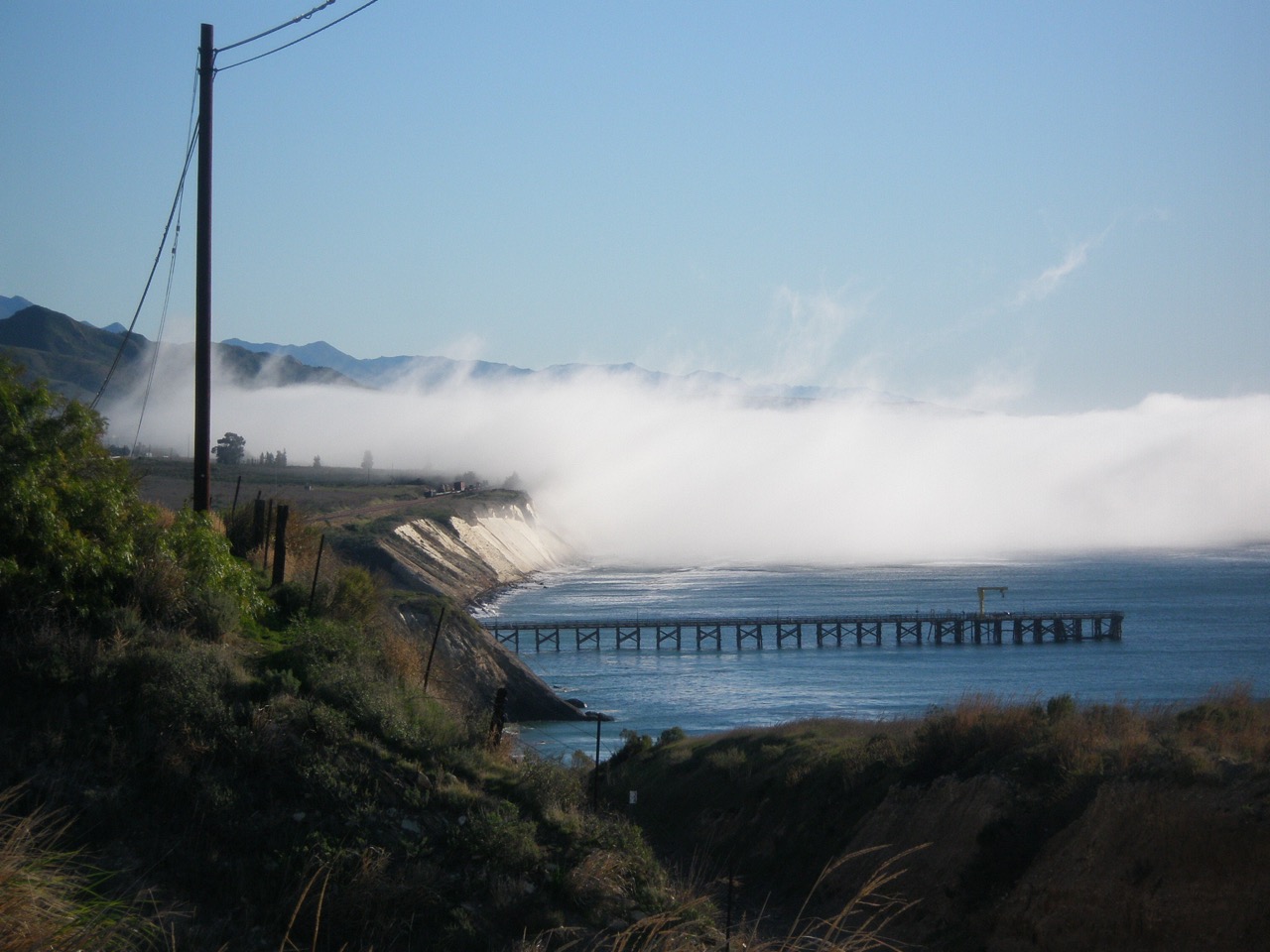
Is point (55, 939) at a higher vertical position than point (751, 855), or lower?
higher

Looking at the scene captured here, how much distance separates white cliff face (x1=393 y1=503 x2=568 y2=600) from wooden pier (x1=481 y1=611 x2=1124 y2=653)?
46.4ft

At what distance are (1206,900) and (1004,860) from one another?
382 cm

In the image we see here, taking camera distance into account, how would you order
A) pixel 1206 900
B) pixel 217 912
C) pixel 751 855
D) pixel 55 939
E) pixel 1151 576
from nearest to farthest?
1. pixel 55 939
2. pixel 217 912
3. pixel 1206 900
4. pixel 751 855
5. pixel 1151 576

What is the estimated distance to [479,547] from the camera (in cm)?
12162

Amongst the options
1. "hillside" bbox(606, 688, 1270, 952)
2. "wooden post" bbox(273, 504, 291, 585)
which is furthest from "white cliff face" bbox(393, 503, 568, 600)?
"wooden post" bbox(273, 504, 291, 585)

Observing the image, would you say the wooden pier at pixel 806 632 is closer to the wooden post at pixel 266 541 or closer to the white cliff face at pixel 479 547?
the white cliff face at pixel 479 547

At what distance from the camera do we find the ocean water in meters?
56.3

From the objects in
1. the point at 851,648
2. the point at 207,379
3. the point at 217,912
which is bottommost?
the point at 851,648

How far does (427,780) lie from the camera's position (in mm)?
11922

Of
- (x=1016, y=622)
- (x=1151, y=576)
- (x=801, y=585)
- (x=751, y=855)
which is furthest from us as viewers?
(x=1151, y=576)

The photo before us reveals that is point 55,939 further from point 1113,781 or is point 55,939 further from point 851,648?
point 851,648

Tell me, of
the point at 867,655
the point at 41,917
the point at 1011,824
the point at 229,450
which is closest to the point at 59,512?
the point at 41,917

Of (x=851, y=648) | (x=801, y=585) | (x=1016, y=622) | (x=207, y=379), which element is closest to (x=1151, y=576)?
(x=801, y=585)

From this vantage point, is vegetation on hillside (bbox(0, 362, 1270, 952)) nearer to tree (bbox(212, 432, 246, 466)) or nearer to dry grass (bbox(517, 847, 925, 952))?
dry grass (bbox(517, 847, 925, 952))
